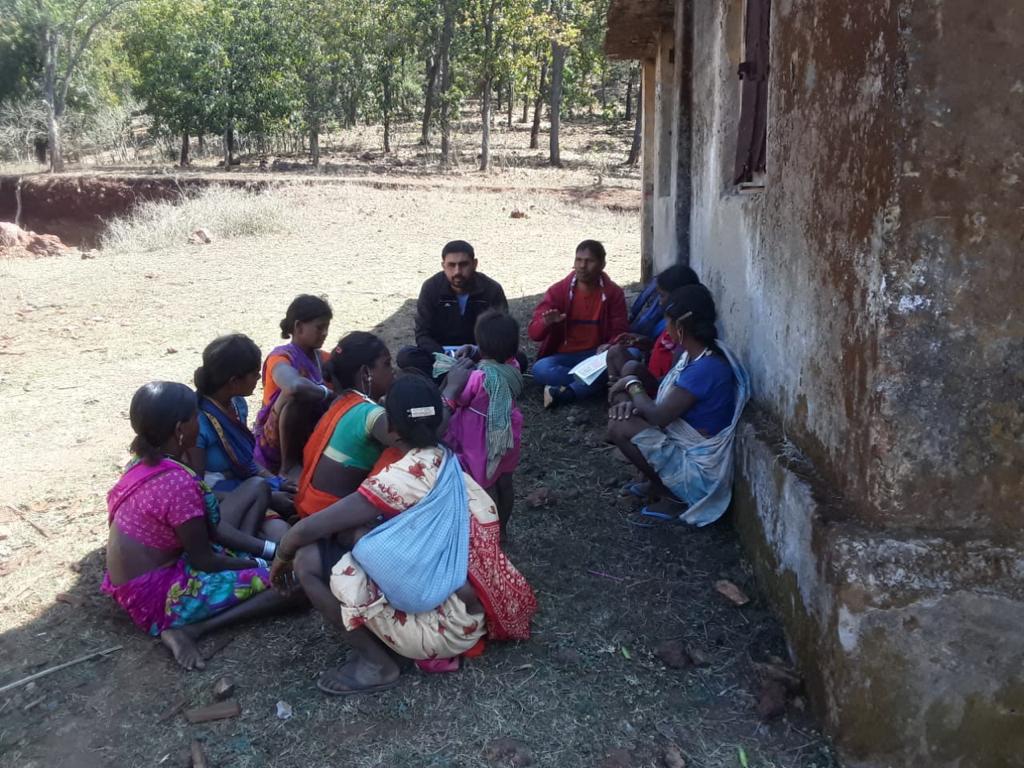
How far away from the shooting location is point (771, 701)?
8.59ft

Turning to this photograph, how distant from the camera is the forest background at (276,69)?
963 inches

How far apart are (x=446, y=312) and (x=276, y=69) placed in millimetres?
24280

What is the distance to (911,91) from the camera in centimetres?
215

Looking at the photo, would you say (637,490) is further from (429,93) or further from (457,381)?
(429,93)

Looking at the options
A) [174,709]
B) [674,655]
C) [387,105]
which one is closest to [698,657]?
[674,655]

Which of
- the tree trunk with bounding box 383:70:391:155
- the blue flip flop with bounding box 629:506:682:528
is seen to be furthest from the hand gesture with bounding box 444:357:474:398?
the tree trunk with bounding box 383:70:391:155

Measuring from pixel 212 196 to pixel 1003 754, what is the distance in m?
18.1

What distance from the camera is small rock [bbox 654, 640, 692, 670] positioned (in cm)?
292

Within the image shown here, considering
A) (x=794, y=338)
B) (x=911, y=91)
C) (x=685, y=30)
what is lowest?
(x=794, y=338)

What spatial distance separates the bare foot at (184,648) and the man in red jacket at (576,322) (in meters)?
3.03

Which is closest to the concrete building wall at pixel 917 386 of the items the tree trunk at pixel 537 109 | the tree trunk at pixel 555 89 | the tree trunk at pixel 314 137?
the tree trunk at pixel 555 89

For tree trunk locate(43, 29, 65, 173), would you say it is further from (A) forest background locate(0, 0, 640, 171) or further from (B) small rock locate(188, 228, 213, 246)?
(B) small rock locate(188, 228, 213, 246)

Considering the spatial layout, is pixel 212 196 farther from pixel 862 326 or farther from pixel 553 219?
pixel 862 326

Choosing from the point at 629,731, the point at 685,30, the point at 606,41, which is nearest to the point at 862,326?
the point at 629,731
